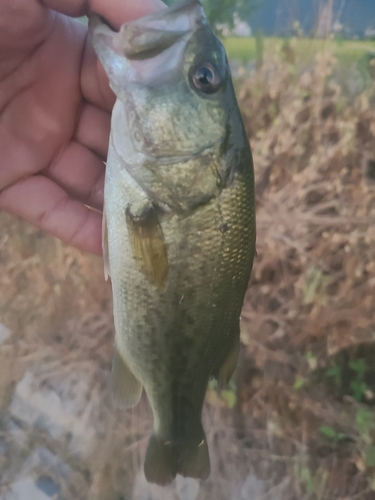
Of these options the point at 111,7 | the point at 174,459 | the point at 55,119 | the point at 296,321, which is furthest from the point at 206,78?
the point at 296,321

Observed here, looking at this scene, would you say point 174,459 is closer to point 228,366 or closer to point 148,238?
point 228,366

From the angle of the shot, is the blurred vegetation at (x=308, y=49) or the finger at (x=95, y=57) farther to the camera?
the blurred vegetation at (x=308, y=49)

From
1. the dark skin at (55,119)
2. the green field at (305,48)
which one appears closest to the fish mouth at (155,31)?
the dark skin at (55,119)

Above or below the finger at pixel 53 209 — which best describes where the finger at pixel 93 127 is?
above

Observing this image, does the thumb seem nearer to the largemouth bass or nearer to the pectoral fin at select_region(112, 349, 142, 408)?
the largemouth bass

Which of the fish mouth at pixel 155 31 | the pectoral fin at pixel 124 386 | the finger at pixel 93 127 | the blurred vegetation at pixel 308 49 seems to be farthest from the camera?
the blurred vegetation at pixel 308 49

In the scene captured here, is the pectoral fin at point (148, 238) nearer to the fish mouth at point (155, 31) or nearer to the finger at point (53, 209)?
the fish mouth at point (155, 31)

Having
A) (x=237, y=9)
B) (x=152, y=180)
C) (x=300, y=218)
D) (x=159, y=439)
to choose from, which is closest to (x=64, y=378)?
(x=159, y=439)
